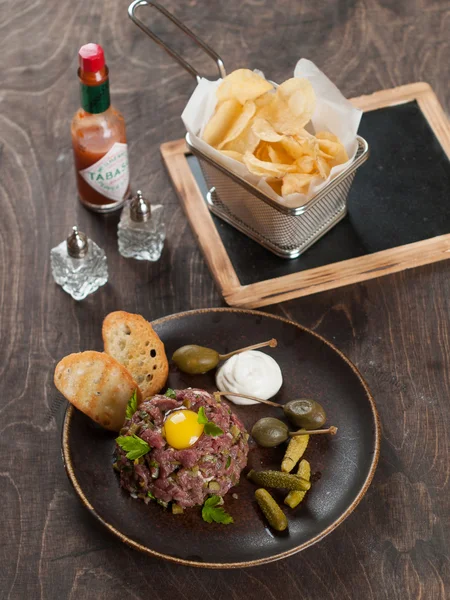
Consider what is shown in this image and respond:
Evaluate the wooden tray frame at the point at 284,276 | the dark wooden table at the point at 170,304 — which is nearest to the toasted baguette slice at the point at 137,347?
the dark wooden table at the point at 170,304

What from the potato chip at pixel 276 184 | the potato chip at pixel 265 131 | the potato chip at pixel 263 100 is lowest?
the potato chip at pixel 276 184

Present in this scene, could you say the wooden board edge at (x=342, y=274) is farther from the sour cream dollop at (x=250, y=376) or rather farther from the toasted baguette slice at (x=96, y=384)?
the toasted baguette slice at (x=96, y=384)

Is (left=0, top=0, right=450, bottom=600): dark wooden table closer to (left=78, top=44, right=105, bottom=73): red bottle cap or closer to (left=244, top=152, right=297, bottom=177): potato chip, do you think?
(left=244, top=152, right=297, bottom=177): potato chip

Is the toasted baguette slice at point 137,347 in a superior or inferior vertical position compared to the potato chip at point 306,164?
inferior

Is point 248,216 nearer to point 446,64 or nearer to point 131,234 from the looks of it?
point 131,234

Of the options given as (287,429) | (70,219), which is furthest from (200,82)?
(287,429)

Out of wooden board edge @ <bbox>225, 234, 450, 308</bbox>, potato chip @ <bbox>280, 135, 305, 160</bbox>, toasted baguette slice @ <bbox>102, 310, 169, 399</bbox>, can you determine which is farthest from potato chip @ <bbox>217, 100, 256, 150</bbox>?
toasted baguette slice @ <bbox>102, 310, 169, 399</bbox>
